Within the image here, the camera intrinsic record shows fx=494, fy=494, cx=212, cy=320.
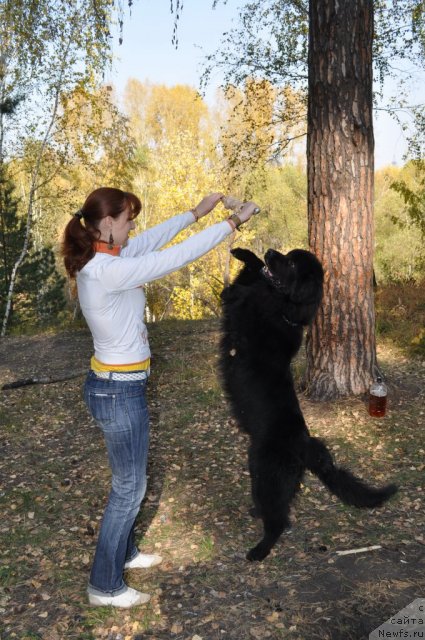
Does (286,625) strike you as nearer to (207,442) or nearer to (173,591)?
(173,591)

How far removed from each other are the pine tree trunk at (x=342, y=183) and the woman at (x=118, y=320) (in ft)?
7.46

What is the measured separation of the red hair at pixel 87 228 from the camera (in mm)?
2215

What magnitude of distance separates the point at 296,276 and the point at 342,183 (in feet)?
6.36

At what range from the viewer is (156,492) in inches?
150

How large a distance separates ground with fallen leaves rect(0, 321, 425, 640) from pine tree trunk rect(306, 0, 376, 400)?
0.53 metres

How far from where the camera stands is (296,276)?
9.63 ft

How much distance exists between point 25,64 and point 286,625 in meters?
13.8

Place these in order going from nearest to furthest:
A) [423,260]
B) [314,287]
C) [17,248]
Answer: [314,287] < [423,260] < [17,248]

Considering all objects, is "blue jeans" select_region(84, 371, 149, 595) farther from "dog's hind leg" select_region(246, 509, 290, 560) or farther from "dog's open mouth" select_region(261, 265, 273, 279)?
"dog's open mouth" select_region(261, 265, 273, 279)

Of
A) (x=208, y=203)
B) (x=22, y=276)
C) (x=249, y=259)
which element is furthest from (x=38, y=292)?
(x=208, y=203)

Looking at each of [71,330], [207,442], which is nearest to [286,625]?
[207,442]

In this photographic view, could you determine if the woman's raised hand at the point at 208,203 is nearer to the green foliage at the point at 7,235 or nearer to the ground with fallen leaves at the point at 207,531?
the ground with fallen leaves at the point at 207,531

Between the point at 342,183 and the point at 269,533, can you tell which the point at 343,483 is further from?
the point at 342,183

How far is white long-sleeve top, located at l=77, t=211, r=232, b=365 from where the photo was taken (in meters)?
2.13
